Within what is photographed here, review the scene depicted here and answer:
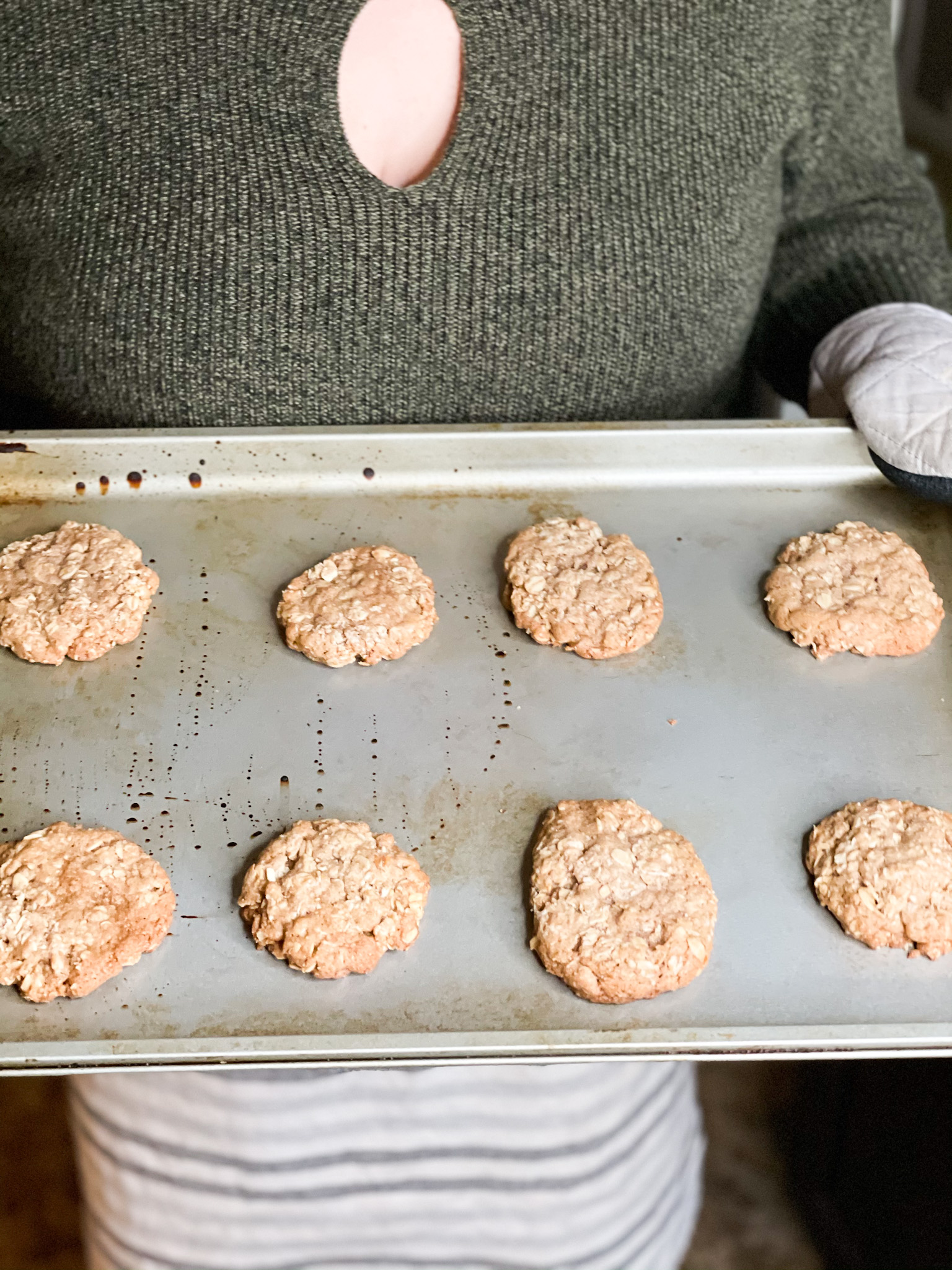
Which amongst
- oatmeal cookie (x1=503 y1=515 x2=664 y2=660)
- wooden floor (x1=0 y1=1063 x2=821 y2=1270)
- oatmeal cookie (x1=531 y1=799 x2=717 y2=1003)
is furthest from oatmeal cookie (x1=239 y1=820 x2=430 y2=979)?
wooden floor (x1=0 y1=1063 x2=821 y2=1270)

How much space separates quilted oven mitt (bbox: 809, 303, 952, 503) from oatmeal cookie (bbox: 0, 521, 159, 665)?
2.74 feet

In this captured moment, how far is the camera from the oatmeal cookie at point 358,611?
3.59 feet

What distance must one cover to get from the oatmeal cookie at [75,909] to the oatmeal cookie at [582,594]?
0.47m

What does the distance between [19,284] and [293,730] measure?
0.56m

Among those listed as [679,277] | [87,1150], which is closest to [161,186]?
[679,277]

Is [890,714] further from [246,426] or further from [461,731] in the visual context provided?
[246,426]

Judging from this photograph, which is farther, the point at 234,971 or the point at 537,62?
the point at 537,62

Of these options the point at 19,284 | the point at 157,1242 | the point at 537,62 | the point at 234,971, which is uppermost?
the point at 537,62

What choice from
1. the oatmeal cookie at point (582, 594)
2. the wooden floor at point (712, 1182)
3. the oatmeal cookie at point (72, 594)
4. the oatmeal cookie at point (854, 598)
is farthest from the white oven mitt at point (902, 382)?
the wooden floor at point (712, 1182)

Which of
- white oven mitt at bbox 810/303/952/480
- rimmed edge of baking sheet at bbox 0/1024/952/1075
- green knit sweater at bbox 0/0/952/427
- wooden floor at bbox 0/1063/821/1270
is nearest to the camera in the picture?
rimmed edge of baking sheet at bbox 0/1024/952/1075

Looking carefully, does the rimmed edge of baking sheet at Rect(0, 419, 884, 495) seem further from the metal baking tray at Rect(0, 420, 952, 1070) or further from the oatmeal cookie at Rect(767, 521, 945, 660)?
the oatmeal cookie at Rect(767, 521, 945, 660)

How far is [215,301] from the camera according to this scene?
1055 mm

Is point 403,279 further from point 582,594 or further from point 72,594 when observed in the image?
point 72,594

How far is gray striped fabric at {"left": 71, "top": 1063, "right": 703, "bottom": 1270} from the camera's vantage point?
3.48ft
